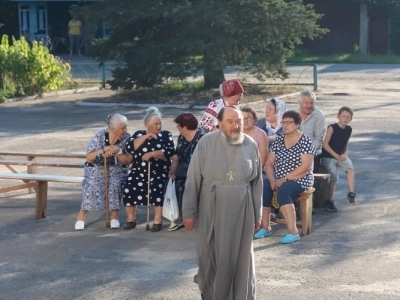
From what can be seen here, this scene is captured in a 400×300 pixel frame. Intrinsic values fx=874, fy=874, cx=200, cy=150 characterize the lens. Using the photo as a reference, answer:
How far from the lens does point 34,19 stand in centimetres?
4744

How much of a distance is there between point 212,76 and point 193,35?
1854mm

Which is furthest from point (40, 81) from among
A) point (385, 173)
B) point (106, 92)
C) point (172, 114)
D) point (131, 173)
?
point (131, 173)

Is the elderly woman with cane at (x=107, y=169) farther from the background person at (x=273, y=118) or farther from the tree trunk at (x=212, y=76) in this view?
the tree trunk at (x=212, y=76)

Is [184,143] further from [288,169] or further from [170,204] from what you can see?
[288,169]

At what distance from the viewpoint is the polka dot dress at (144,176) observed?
9.91 metres

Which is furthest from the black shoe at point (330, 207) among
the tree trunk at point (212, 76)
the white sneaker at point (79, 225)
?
the tree trunk at point (212, 76)

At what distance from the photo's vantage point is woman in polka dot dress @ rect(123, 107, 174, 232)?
9.88 m

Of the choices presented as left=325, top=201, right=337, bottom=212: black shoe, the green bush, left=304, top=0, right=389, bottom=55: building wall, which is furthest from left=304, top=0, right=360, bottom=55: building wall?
left=325, top=201, right=337, bottom=212: black shoe

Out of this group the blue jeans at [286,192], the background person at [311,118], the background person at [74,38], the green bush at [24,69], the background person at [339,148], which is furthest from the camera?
the background person at [74,38]

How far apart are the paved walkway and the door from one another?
36.0m

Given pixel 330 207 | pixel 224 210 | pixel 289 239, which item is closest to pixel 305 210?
pixel 289 239

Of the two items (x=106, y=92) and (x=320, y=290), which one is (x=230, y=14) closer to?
(x=106, y=92)

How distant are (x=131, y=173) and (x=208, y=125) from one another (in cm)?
111

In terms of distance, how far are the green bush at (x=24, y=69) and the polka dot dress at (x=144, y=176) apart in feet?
52.9
